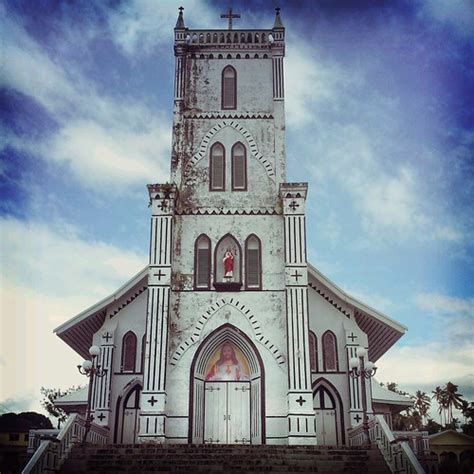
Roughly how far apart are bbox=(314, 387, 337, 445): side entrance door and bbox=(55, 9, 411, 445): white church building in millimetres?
37

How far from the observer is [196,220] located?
996 inches

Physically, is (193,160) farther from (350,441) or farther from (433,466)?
(433,466)

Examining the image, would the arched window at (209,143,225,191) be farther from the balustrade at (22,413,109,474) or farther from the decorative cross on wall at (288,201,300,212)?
the balustrade at (22,413,109,474)

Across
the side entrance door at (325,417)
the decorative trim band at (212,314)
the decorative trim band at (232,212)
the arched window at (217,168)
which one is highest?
the arched window at (217,168)

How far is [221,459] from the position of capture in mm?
17828

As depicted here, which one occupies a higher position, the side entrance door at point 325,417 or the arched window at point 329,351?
the arched window at point 329,351

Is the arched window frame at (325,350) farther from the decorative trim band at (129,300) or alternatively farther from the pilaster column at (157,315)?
the decorative trim band at (129,300)

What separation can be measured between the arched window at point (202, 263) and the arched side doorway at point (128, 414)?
14.2 ft

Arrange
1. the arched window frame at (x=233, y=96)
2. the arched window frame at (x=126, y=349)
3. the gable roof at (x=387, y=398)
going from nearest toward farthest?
the arched window frame at (x=126, y=349)
the arched window frame at (x=233, y=96)
the gable roof at (x=387, y=398)

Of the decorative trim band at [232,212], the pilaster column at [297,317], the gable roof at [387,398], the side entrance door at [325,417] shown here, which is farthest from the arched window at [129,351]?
the gable roof at [387,398]

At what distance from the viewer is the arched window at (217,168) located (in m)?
26.0

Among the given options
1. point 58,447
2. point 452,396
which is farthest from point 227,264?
point 452,396

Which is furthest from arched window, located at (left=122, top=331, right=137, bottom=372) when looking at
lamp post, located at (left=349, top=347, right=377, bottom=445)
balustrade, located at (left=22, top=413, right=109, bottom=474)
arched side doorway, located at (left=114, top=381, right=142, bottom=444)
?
lamp post, located at (left=349, top=347, right=377, bottom=445)

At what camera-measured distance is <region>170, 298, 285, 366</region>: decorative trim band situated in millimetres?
23344
